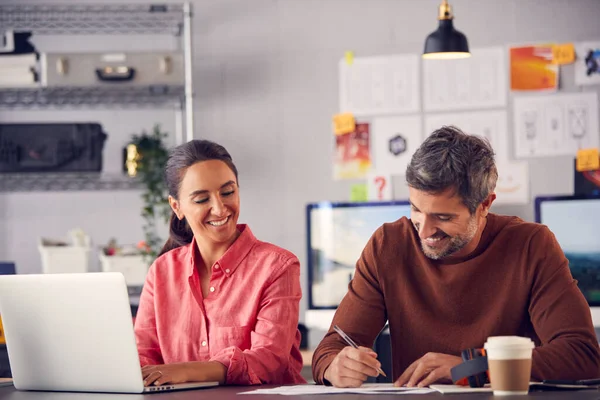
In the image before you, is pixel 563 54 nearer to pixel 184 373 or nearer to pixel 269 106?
pixel 269 106

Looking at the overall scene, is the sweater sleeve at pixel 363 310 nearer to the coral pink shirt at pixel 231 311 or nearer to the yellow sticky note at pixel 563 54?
the coral pink shirt at pixel 231 311

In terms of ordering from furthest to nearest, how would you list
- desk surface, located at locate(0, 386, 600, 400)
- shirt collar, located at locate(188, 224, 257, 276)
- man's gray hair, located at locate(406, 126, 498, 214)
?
shirt collar, located at locate(188, 224, 257, 276)
man's gray hair, located at locate(406, 126, 498, 214)
desk surface, located at locate(0, 386, 600, 400)

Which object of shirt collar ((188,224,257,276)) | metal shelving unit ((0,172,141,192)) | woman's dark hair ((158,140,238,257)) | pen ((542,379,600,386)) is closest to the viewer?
pen ((542,379,600,386))

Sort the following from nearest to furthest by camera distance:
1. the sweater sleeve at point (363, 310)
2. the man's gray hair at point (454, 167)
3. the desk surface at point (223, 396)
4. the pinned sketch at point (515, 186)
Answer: the desk surface at point (223, 396)
the man's gray hair at point (454, 167)
the sweater sleeve at point (363, 310)
the pinned sketch at point (515, 186)

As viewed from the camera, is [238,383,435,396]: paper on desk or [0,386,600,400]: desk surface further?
[238,383,435,396]: paper on desk

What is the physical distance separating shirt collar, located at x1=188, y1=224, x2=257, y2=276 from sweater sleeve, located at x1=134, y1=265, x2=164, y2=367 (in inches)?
4.4

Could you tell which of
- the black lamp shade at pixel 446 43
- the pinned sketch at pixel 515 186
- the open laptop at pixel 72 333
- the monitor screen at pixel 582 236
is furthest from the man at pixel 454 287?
the pinned sketch at pixel 515 186

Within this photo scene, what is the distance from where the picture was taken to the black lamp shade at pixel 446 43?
11.2ft

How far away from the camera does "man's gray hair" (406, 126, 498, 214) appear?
6.10 feet

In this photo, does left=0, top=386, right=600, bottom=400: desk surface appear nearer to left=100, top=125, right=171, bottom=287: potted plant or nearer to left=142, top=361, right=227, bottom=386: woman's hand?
left=142, top=361, right=227, bottom=386: woman's hand

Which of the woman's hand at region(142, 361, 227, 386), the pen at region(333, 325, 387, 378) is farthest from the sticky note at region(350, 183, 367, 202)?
the woman's hand at region(142, 361, 227, 386)

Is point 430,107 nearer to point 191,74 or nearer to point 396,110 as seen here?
point 396,110

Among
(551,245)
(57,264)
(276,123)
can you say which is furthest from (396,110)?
(551,245)

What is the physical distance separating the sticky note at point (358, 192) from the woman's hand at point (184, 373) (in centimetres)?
226
